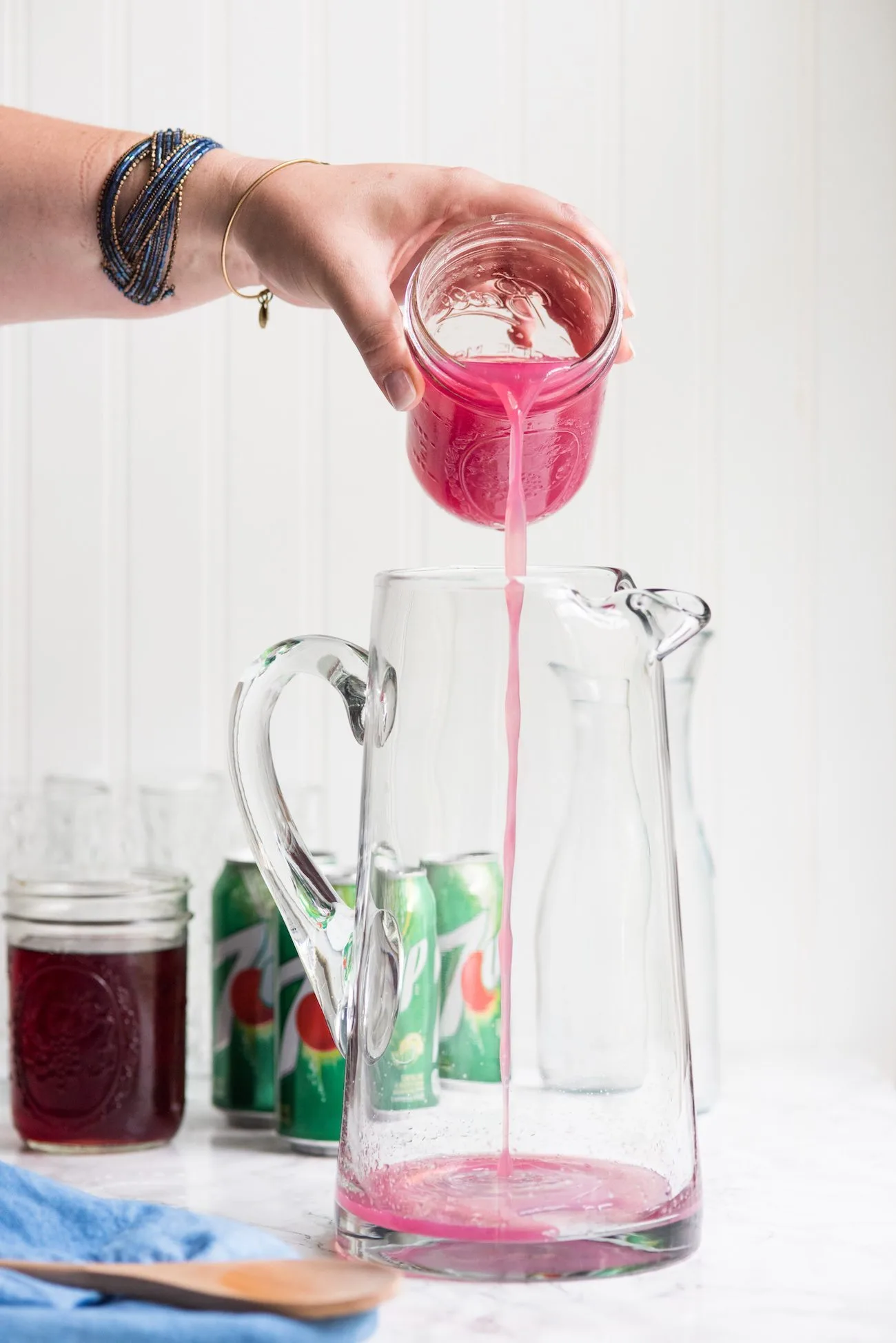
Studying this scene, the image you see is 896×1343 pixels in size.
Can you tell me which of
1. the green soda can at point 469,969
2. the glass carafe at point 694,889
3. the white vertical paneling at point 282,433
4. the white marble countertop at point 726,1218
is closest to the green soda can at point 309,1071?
the white marble countertop at point 726,1218

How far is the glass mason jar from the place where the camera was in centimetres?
74

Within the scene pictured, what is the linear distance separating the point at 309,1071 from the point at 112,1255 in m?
0.32

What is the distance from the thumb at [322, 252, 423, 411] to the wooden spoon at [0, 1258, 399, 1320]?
1.33 ft

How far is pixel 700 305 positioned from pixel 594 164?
16 centimetres

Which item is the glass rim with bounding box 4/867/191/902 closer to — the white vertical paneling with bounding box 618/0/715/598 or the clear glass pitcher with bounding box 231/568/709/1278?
the clear glass pitcher with bounding box 231/568/709/1278

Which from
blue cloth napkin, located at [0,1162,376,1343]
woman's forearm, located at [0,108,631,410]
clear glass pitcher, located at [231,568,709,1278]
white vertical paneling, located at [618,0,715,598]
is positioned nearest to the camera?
blue cloth napkin, located at [0,1162,376,1343]

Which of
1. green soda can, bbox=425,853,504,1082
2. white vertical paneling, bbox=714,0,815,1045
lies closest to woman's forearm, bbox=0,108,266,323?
green soda can, bbox=425,853,504,1082

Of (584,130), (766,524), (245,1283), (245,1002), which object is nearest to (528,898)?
(245,1283)

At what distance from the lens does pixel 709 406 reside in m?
1.29

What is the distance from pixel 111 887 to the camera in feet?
3.12

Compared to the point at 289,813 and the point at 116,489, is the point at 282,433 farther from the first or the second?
the point at 289,813

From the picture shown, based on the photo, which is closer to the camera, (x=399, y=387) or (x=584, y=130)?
(x=399, y=387)

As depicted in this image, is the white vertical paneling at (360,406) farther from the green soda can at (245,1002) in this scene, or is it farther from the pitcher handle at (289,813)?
the pitcher handle at (289,813)

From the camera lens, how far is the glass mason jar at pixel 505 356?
741 mm
